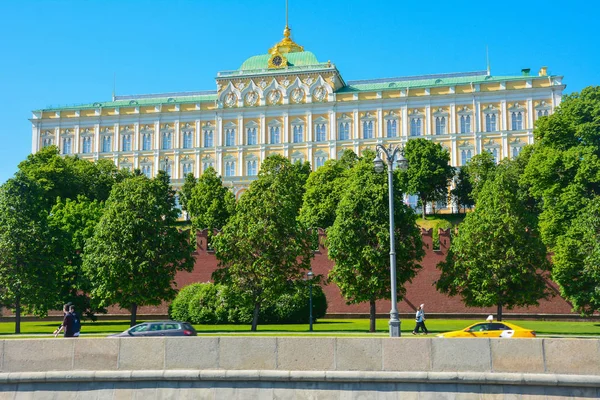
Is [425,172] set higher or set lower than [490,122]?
lower

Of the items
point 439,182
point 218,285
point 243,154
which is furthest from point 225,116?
point 218,285

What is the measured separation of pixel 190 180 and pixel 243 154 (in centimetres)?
1459

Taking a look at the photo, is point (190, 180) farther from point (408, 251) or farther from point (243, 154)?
point (408, 251)

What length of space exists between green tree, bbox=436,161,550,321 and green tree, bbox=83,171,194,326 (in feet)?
60.8

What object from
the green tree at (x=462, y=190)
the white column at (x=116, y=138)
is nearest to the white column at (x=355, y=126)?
the green tree at (x=462, y=190)

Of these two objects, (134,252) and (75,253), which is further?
(75,253)

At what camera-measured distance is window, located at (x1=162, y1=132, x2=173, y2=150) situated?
385 feet

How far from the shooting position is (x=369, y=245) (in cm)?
4541

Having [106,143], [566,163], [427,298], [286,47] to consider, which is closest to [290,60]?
[286,47]

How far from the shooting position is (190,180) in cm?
10094

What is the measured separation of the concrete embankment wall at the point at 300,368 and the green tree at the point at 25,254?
29.5 m

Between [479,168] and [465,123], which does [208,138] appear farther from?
[479,168]

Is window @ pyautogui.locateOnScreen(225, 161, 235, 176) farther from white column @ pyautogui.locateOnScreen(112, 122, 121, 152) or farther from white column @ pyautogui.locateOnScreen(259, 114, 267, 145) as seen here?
white column @ pyautogui.locateOnScreen(112, 122, 121, 152)

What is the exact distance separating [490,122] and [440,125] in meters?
7.30
